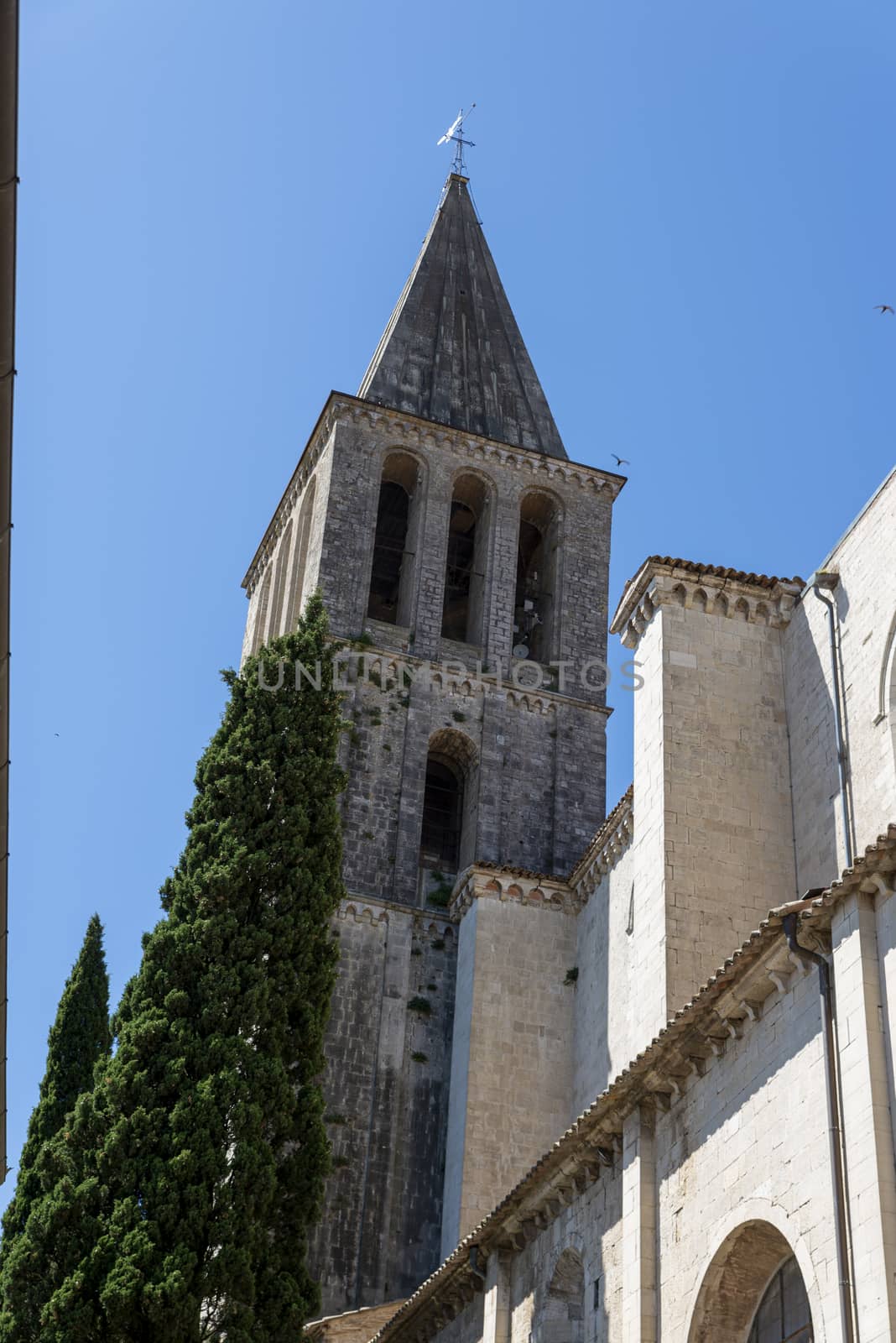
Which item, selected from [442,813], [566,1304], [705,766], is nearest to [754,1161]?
[566,1304]

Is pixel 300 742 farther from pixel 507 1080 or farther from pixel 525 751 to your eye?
pixel 525 751

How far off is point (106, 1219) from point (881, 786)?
6.79 m

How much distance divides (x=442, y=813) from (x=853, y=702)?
11.8 m

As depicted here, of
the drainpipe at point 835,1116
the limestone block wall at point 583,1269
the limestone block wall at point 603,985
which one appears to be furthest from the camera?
the limestone block wall at point 603,985

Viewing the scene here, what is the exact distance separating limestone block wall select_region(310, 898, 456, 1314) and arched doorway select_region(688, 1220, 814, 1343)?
10.1m

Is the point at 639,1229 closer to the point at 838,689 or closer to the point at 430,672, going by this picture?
the point at 838,689

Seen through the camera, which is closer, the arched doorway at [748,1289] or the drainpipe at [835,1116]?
the drainpipe at [835,1116]

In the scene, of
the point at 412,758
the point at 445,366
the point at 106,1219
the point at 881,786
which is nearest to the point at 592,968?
the point at 412,758

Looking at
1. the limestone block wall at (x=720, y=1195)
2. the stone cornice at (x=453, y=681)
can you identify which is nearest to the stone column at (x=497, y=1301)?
the limestone block wall at (x=720, y=1195)

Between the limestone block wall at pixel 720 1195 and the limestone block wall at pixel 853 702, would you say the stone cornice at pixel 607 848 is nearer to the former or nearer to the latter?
the limestone block wall at pixel 853 702

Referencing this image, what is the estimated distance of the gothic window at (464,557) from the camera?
27.6 metres

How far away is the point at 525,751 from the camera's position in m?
25.2

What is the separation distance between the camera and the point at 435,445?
1108 inches

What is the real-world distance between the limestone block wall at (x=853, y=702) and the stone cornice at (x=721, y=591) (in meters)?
0.59
